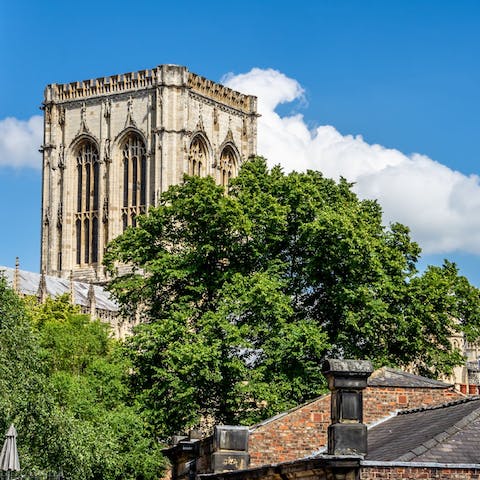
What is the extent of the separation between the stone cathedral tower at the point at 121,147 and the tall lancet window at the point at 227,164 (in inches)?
3.2

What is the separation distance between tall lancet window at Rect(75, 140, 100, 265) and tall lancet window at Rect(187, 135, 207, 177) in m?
7.88

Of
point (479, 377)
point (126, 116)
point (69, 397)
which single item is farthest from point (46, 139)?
point (69, 397)

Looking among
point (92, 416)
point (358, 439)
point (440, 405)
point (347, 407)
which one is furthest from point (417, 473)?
point (92, 416)

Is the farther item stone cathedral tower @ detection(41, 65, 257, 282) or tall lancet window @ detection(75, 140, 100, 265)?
tall lancet window @ detection(75, 140, 100, 265)

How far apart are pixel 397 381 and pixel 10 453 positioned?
8.59 meters

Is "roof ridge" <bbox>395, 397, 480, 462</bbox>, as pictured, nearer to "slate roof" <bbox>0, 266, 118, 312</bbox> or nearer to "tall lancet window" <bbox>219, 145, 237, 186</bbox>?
"slate roof" <bbox>0, 266, 118, 312</bbox>

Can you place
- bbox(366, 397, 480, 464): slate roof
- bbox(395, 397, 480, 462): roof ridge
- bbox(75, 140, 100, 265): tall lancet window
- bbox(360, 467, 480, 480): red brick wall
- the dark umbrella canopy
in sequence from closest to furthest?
bbox(360, 467, 480, 480): red brick wall < bbox(395, 397, 480, 462): roof ridge < bbox(366, 397, 480, 464): slate roof < the dark umbrella canopy < bbox(75, 140, 100, 265): tall lancet window

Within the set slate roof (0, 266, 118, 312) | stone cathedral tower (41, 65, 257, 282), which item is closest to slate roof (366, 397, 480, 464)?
slate roof (0, 266, 118, 312)

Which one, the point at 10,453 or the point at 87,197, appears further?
the point at 87,197

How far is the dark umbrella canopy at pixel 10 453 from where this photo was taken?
31266 mm

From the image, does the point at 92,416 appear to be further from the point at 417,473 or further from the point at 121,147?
the point at 121,147

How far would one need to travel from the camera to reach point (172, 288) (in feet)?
148

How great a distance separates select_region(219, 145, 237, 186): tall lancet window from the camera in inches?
4537

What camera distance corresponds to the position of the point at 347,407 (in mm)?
22875
